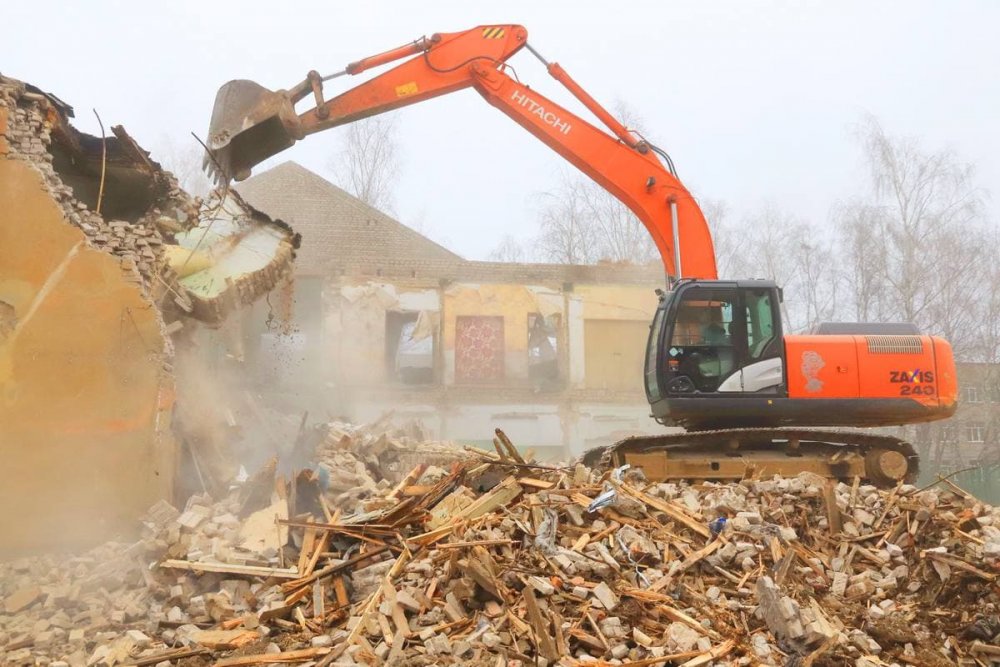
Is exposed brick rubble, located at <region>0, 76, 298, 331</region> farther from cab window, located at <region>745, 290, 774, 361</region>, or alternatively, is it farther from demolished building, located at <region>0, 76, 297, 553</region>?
cab window, located at <region>745, 290, 774, 361</region>

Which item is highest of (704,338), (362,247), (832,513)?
(362,247)

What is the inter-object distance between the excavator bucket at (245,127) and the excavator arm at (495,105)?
0.4 inches

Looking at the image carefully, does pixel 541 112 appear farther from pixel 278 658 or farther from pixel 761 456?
pixel 278 658

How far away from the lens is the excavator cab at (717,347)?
8.35 m

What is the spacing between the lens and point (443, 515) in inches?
235

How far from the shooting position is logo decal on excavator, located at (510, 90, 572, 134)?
378 inches

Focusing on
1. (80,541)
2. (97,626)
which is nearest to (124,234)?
(80,541)

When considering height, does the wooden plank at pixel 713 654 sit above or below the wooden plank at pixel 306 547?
below

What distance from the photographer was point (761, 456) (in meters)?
8.71

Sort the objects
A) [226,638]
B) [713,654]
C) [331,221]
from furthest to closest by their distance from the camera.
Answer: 1. [331,221]
2. [226,638]
3. [713,654]

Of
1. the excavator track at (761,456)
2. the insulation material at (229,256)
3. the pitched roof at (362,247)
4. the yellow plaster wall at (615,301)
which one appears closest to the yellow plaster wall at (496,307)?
the pitched roof at (362,247)

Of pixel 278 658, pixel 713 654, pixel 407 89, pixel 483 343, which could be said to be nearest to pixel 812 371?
pixel 713 654

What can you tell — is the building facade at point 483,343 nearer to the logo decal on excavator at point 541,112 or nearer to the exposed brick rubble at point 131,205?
the exposed brick rubble at point 131,205

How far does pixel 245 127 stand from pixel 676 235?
188 inches
